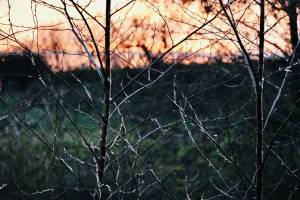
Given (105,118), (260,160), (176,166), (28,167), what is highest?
(105,118)

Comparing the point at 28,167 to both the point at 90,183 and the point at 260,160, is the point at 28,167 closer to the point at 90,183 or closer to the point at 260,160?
the point at 90,183

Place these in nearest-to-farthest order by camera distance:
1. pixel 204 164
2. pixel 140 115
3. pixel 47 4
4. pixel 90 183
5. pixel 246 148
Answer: pixel 47 4
pixel 246 148
pixel 90 183
pixel 204 164
pixel 140 115

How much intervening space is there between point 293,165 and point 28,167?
7.71 metres

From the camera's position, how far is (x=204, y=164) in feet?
45.4

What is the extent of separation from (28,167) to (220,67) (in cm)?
611

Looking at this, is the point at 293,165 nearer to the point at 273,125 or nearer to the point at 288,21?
the point at 273,125

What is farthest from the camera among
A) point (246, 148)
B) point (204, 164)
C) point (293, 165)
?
point (204, 164)

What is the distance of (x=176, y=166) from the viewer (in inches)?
575

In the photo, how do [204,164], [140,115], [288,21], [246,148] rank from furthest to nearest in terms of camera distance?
[140,115] → [204,164] → [246,148] → [288,21]

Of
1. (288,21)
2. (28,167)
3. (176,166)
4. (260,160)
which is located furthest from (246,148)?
(260,160)

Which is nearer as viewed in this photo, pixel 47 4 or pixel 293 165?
pixel 47 4

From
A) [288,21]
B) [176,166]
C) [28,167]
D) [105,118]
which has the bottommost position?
[176,166]

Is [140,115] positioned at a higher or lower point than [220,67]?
lower

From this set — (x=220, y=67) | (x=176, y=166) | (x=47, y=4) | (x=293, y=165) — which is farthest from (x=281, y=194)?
(x=47, y=4)
